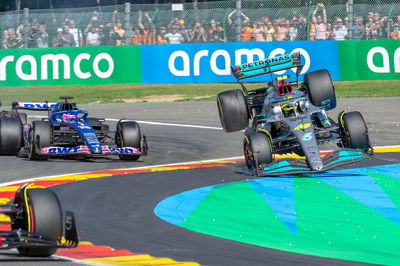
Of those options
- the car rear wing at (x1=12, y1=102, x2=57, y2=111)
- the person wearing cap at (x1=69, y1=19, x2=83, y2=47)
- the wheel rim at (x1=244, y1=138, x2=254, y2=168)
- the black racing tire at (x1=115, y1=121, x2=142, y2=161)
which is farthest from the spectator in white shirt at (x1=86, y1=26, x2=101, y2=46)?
the wheel rim at (x1=244, y1=138, x2=254, y2=168)

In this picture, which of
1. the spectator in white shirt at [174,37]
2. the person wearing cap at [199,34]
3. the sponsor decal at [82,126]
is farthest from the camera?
the person wearing cap at [199,34]

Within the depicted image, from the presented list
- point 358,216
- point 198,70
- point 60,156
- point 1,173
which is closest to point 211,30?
point 198,70

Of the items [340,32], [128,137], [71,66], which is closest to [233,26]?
[340,32]

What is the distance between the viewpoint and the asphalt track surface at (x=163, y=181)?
7.96 m

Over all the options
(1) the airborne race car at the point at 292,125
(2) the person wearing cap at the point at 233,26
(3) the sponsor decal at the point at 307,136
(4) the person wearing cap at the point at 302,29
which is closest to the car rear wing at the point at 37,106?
(1) the airborne race car at the point at 292,125

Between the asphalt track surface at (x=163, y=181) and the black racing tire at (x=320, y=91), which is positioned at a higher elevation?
the black racing tire at (x=320, y=91)

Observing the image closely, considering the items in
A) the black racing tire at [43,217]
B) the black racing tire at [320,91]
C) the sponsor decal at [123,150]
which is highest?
the black racing tire at [320,91]

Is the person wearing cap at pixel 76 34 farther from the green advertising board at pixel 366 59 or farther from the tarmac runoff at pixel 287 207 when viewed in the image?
the tarmac runoff at pixel 287 207

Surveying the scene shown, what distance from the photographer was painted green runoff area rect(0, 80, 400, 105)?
25859 millimetres

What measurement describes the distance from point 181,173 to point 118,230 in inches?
172

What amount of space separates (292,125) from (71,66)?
1448cm

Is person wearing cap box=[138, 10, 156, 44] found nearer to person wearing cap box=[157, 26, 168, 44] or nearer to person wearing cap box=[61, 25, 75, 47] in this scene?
person wearing cap box=[157, 26, 168, 44]

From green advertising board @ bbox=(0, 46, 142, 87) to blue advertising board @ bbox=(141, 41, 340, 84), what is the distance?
54cm

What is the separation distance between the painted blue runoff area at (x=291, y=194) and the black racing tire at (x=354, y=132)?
412 millimetres
